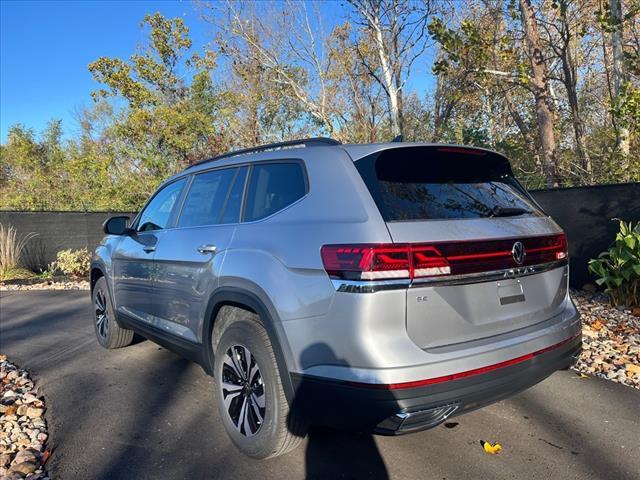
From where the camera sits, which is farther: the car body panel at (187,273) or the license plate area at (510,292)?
the car body panel at (187,273)

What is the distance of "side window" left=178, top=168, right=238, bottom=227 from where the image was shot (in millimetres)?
3516

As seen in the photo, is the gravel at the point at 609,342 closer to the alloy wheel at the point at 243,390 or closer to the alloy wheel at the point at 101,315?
the alloy wheel at the point at 243,390

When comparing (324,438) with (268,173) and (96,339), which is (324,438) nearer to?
(268,173)

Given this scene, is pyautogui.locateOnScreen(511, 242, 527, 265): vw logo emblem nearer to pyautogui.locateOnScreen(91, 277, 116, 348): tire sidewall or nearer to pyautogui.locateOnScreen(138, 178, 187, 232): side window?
pyautogui.locateOnScreen(138, 178, 187, 232): side window

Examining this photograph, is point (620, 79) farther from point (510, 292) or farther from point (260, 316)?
point (260, 316)

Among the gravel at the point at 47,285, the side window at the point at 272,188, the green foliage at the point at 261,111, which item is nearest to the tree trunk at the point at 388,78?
the green foliage at the point at 261,111

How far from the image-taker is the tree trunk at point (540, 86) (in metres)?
8.42

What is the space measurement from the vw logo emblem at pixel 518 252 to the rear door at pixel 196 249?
170 centimetres

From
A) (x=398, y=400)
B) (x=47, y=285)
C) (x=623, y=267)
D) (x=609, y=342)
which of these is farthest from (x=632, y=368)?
(x=47, y=285)

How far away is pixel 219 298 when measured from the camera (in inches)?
120

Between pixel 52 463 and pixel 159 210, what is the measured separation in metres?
2.22

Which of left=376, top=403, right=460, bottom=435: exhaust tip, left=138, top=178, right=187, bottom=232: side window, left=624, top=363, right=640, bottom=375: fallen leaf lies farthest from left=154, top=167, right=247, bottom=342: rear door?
left=624, top=363, right=640, bottom=375: fallen leaf

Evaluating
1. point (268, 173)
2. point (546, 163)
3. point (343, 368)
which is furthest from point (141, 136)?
point (343, 368)

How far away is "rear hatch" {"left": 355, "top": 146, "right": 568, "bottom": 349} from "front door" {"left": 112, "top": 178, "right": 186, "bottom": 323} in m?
2.25
